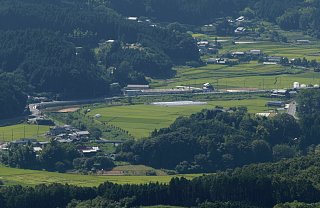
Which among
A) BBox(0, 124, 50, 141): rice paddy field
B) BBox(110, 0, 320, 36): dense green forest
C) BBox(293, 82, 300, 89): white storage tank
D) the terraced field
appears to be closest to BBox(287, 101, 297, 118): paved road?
BBox(293, 82, 300, 89): white storage tank

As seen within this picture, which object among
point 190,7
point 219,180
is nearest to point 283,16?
point 190,7

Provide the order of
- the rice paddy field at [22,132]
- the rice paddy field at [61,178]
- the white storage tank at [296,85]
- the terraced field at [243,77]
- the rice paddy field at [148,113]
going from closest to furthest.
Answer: the rice paddy field at [61,178] < the rice paddy field at [22,132] < the rice paddy field at [148,113] < the white storage tank at [296,85] < the terraced field at [243,77]

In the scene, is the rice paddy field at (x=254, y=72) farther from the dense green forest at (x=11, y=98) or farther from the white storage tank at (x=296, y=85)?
the dense green forest at (x=11, y=98)

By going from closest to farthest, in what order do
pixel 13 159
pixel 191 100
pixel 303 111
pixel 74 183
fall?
pixel 74 183, pixel 13 159, pixel 303 111, pixel 191 100

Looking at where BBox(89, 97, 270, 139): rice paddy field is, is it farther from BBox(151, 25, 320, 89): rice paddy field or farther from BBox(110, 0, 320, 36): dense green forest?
BBox(110, 0, 320, 36): dense green forest

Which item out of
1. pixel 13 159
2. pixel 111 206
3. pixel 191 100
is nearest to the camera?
pixel 111 206

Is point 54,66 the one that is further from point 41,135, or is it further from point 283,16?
point 283,16

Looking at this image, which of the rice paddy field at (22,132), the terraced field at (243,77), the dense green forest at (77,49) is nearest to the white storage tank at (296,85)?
the terraced field at (243,77)
